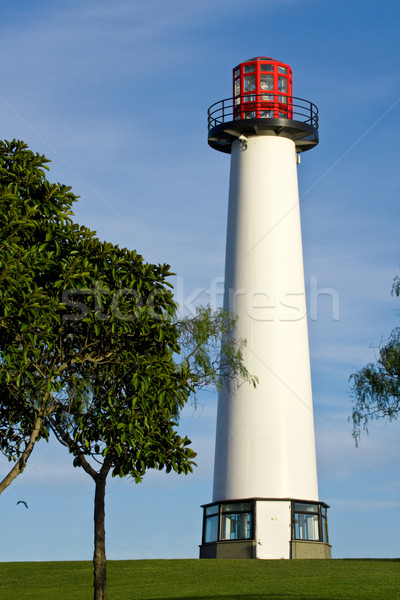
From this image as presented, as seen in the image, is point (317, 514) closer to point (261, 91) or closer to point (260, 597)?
point (260, 597)

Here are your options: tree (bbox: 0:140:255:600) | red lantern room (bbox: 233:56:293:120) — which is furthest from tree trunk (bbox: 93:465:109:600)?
red lantern room (bbox: 233:56:293:120)

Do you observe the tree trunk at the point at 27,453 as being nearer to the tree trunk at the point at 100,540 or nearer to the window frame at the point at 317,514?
the tree trunk at the point at 100,540

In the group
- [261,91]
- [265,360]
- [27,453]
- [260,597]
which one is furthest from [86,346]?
[261,91]

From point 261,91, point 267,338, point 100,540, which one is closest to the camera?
point 100,540

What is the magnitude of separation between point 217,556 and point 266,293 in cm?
1121

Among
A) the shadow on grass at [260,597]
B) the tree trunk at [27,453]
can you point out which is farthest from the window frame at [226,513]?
the tree trunk at [27,453]

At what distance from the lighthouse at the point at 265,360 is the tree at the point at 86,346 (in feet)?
44.4

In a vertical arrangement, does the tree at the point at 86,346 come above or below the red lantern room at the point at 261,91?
below

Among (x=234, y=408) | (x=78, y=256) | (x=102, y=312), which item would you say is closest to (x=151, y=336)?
(x=102, y=312)

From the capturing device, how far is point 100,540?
26656 millimetres

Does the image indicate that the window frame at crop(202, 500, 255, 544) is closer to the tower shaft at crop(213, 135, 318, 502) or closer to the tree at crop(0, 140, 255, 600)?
the tower shaft at crop(213, 135, 318, 502)

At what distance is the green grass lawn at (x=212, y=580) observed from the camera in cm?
2686

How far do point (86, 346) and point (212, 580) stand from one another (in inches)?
403

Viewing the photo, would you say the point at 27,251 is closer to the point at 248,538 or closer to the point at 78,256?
the point at 78,256
